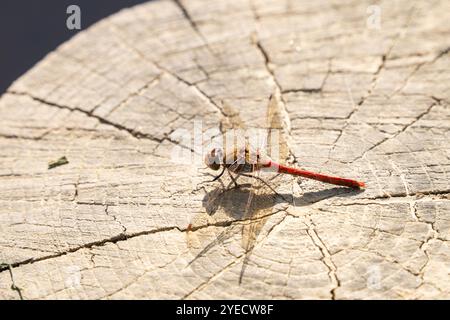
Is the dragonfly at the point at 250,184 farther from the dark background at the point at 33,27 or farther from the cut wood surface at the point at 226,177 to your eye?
the dark background at the point at 33,27

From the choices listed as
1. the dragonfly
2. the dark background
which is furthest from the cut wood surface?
the dark background

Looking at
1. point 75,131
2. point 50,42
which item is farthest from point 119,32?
point 50,42

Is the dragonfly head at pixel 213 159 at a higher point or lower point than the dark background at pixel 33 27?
lower

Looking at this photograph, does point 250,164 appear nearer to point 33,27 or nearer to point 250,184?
A: point 250,184
